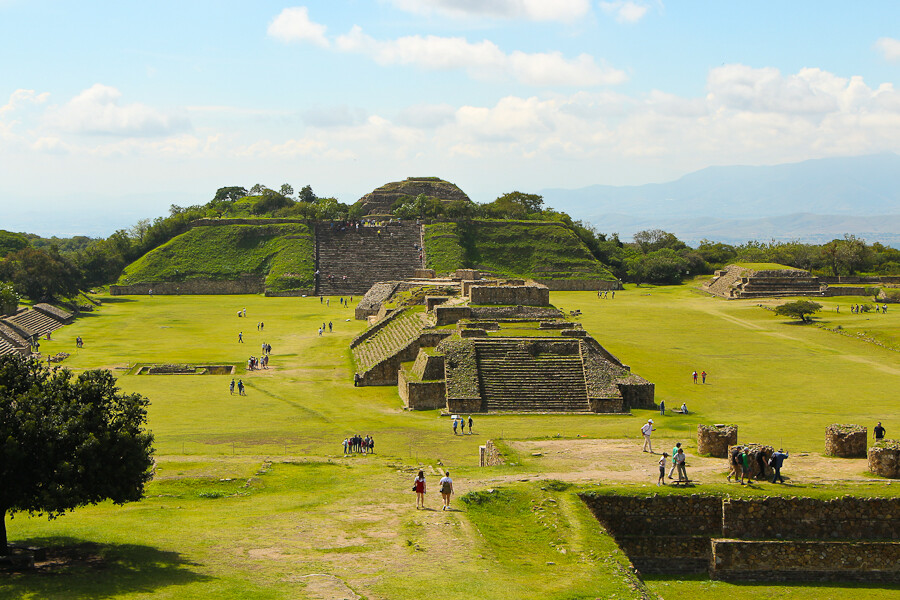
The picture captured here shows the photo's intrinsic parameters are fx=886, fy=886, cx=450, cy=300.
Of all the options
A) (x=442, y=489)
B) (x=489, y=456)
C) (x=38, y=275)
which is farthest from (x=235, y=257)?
(x=442, y=489)

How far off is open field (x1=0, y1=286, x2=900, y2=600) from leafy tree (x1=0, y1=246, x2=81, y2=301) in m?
17.0

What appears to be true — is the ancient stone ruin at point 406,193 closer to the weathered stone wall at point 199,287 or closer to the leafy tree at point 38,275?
the weathered stone wall at point 199,287

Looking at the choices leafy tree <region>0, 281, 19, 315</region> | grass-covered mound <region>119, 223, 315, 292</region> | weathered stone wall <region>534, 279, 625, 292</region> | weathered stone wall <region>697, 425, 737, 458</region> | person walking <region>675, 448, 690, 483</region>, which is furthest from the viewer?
weathered stone wall <region>534, 279, 625, 292</region>

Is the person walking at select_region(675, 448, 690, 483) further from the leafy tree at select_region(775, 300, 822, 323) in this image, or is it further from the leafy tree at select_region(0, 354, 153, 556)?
the leafy tree at select_region(775, 300, 822, 323)

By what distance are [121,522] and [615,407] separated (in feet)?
69.8

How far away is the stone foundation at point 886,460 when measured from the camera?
20.4 meters

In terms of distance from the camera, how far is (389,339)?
155ft

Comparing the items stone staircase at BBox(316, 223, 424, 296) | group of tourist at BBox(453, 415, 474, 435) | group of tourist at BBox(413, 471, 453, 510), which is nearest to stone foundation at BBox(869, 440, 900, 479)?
group of tourist at BBox(413, 471, 453, 510)

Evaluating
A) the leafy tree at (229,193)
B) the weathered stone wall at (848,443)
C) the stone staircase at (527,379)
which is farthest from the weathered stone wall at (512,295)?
the leafy tree at (229,193)

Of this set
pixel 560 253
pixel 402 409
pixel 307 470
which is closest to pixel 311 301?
pixel 560 253

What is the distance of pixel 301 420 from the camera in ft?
108

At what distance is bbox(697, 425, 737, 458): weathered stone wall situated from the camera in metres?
23.2

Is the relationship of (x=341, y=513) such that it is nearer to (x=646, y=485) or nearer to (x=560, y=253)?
(x=646, y=485)

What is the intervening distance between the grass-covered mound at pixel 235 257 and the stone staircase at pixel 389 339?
37.0 meters
